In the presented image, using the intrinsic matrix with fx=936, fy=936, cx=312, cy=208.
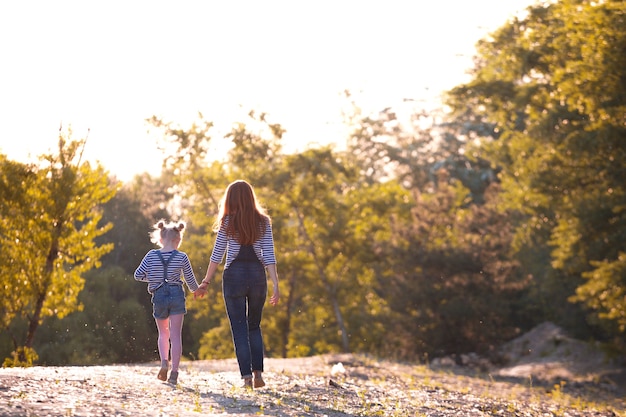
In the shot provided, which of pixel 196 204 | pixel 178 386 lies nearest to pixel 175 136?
pixel 196 204

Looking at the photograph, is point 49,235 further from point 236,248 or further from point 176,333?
point 236,248

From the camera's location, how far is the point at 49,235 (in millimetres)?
19703

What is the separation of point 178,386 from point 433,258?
74.0 ft

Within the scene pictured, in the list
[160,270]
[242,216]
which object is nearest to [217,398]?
[160,270]

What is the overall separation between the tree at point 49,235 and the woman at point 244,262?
1010 centimetres

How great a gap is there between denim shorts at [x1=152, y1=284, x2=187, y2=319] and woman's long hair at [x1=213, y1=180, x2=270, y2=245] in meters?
0.91

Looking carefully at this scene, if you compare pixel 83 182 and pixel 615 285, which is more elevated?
pixel 83 182

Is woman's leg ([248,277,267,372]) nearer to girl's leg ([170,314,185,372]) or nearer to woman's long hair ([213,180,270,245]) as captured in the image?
woman's long hair ([213,180,270,245])

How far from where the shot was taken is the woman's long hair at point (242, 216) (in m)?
9.90

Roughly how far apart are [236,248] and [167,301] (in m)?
1.11

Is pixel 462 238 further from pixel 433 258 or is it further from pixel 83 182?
pixel 83 182

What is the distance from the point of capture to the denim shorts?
34.0 feet

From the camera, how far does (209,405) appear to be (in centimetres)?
869

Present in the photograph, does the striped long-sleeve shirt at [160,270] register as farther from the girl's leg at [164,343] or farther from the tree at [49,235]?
the tree at [49,235]
